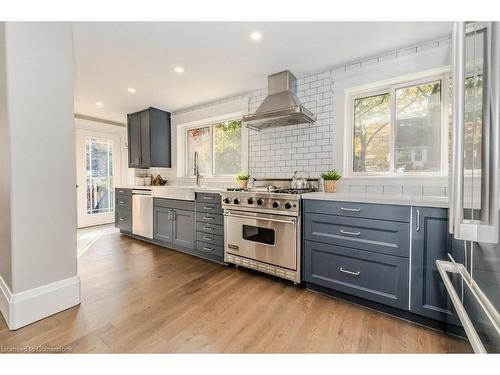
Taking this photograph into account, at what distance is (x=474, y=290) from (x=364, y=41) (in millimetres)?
2193

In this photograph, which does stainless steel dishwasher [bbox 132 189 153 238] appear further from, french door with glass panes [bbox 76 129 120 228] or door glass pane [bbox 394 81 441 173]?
door glass pane [bbox 394 81 441 173]

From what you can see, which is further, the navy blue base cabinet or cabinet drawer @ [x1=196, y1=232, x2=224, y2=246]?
cabinet drawer @ [x1=196, y1=232, x2=224, y2=246]

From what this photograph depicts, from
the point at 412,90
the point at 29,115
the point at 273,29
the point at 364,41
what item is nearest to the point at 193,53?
the point at 273,29

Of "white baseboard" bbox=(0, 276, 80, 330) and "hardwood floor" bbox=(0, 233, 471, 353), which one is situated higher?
"white baseboard" bbox=(0, 276, 80, 330)

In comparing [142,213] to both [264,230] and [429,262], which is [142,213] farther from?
[429,262]

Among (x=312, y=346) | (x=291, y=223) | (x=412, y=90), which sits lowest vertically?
(x=312, y=346)

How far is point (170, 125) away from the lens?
448 centimetres

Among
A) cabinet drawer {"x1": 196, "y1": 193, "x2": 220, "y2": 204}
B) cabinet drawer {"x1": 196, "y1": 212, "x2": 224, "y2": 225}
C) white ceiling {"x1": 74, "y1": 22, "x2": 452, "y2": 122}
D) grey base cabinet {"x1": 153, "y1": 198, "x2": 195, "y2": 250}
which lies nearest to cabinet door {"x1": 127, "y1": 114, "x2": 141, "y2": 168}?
white ceiling {"x1": 74, "y1": 22, "x2": 452, "y2": 122}

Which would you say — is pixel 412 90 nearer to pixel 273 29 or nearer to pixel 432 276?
pixel 273 29

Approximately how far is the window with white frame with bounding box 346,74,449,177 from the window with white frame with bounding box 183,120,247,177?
61.4 inches

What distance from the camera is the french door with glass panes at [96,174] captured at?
4684mm

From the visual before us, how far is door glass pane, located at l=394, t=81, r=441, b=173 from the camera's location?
86.7 inches

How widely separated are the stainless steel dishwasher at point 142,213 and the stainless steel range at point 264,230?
1547mm

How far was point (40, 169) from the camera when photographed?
170 centimetres
